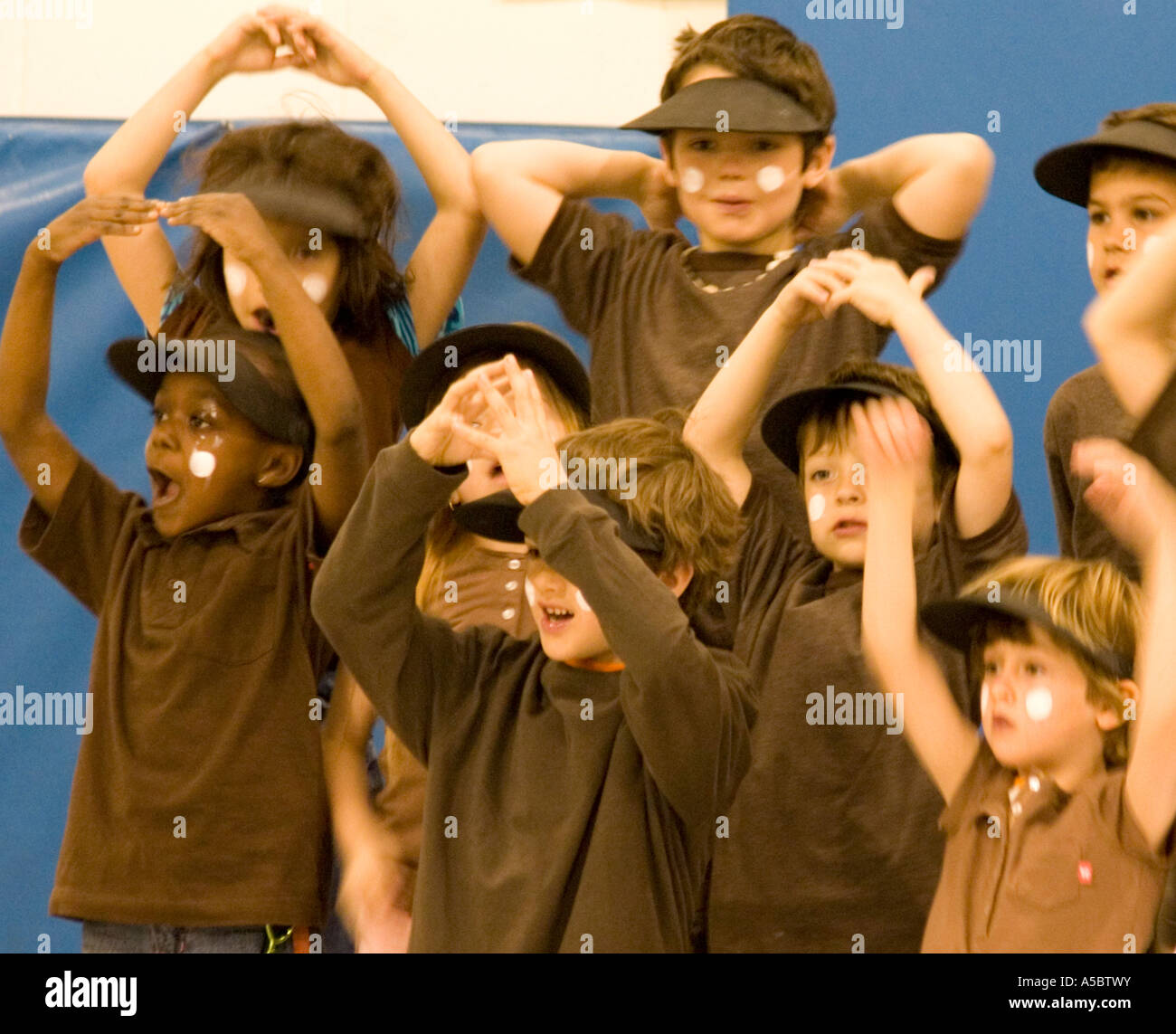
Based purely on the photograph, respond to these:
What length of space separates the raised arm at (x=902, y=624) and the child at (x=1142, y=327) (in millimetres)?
307

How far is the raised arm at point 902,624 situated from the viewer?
5.75 feet

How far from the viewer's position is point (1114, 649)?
5.57 ft

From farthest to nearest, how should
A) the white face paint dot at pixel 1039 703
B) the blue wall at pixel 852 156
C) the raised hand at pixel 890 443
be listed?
the blue wall at pixel 852 156, the raised hand at pixel 890 443, the white face paint dot at pixel 1039 703

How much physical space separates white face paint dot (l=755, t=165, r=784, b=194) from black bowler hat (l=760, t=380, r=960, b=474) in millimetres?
363

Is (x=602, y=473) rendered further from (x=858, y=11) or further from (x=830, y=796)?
(x=858, y=11)

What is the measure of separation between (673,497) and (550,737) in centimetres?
28

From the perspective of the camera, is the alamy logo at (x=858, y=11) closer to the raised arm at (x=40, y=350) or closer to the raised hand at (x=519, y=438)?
the raised arm at (x=40, y=350)

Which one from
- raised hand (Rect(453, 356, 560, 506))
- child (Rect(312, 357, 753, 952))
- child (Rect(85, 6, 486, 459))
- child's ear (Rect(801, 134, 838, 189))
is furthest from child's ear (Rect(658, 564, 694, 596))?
child's ear (Rect(801, 134, 838, 189))

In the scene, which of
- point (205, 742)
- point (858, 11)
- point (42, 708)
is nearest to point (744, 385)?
point (205, 742)

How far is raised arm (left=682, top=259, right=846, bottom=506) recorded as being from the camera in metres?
1.97

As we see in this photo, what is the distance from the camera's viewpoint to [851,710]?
1.90 metres

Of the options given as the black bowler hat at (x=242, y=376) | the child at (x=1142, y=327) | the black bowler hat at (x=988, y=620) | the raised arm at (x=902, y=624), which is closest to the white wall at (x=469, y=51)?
the black bowler hat at (x=242, y=376)

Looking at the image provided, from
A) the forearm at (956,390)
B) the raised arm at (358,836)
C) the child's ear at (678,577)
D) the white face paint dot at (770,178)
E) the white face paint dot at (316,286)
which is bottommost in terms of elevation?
the raised arm at (358,836)

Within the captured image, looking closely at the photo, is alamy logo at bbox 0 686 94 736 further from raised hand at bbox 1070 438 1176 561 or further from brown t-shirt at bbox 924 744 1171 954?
raised hand at bbox 1070 438 1176 561
